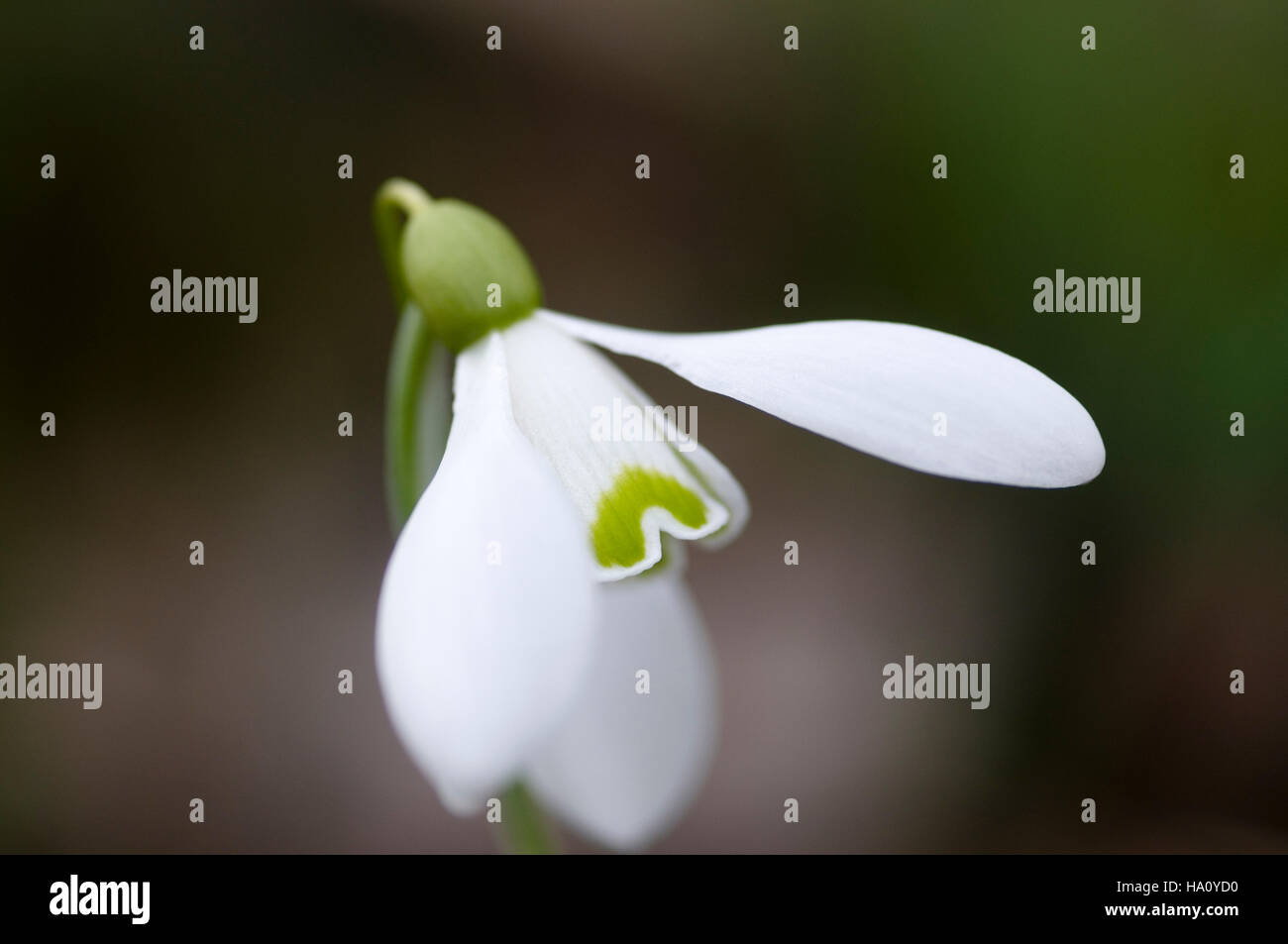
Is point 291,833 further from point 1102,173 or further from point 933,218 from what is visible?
point 1102,173

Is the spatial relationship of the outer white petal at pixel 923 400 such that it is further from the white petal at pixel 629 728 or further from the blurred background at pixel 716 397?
the blurred background at pixel 716 397

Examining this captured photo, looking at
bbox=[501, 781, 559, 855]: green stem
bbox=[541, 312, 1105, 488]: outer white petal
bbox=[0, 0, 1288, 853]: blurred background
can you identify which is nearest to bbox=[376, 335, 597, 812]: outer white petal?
bbox=[541, 312, 1105, 488]: outer white petal

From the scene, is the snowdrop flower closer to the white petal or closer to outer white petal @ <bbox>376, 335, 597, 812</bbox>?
outer white petal @ <bbox>376, 335, 597, 812</bbox>

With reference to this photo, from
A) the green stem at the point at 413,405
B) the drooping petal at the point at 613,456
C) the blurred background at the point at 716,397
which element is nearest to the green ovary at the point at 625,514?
the drooping petal at the point at 613,456

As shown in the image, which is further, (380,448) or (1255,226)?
(380,448)

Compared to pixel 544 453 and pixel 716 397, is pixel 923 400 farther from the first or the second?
pixel 716 397

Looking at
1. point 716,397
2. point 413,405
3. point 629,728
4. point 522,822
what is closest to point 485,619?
point 413,405
